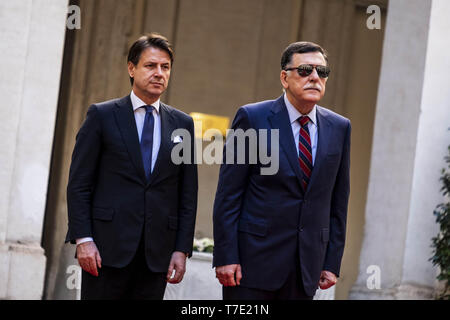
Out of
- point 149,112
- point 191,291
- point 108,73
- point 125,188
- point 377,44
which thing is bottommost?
point 191,291

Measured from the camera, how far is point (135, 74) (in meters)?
5.01

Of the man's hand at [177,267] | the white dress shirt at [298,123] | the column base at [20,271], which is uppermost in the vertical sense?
the white dress shirt at [298,123]

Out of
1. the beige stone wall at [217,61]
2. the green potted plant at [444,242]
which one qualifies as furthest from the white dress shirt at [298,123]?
the beige stone wall at [217,61]

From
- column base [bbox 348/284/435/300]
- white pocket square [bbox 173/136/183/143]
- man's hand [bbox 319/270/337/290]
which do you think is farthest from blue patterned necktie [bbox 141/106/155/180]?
column base [bbox 348/284/435/300]

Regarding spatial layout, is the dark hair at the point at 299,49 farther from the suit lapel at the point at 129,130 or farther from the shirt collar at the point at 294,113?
the suit lapel at the point at 129,130

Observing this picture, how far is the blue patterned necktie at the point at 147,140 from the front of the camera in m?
4.95

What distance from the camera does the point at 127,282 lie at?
190 inches

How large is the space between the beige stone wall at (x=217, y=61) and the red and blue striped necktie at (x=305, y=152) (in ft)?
22.9

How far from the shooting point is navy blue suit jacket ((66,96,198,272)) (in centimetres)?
482

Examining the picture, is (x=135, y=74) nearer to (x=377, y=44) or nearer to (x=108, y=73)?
(x=108, y=73)

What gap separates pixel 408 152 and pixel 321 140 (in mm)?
4737
